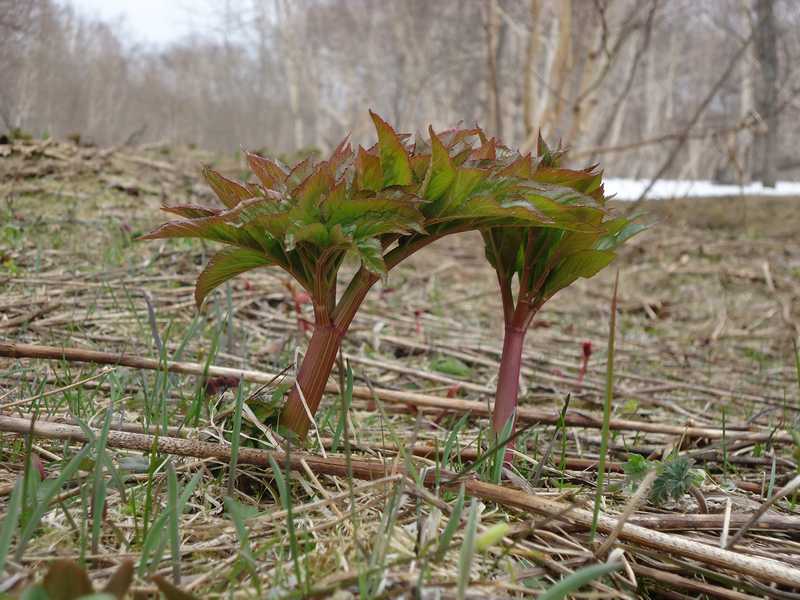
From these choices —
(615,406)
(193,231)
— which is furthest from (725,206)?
(193,231)

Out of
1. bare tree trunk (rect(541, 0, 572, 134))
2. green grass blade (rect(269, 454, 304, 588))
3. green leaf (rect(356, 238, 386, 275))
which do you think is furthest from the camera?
bare tree trunk (rect(541, 0, 572, 134))

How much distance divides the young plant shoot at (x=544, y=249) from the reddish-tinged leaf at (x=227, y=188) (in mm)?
398

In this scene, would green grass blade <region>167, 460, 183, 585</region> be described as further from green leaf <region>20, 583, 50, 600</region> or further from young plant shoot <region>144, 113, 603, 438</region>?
young plant shoot <region>144, 113, 603, 438</region>

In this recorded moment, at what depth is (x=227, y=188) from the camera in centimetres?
92

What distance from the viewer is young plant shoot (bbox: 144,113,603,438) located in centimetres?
84

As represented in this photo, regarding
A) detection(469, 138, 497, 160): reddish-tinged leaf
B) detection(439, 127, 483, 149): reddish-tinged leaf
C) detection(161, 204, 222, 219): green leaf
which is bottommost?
detection(161, 204, 222, 219): green leaf

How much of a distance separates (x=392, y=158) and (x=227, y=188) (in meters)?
0.25

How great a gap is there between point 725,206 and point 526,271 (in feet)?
26.3

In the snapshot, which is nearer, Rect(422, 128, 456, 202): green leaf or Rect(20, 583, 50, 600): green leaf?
Rect(20, 583, 50, 600): green leaf

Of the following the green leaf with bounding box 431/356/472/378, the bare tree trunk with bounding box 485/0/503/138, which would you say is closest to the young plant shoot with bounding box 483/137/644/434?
the green leaf with bounding box 431/356/472/378

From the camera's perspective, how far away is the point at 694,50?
93.4 ft

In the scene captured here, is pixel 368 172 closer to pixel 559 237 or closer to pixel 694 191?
pixel 559 237

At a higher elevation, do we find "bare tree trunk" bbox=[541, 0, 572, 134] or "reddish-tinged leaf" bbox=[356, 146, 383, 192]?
"bare tree trunk" bbox=[541, 0, 572, 134]

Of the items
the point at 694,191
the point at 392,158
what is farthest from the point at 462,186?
the point at 694,191
